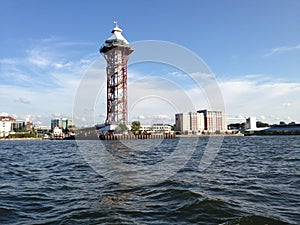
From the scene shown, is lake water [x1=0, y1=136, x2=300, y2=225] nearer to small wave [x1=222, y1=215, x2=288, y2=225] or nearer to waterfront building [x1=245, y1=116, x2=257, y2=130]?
small wave [x1=222, y1=215, x2=288, y2=225]

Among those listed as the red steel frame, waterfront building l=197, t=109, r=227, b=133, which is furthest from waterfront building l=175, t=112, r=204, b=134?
the red steel frame

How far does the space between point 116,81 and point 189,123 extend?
45.5m

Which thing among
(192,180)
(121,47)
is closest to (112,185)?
(192,180)

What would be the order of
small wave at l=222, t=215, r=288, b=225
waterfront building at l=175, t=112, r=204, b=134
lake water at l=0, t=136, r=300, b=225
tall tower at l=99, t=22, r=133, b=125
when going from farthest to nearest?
waterfront building at l=175, t=112, r=204, b=134, tall tower at l=99, t=22, r=133, b=125, lake water at l=0, t=136, r=300, b=225, small wave at l=222, t=215, r=288, b=225

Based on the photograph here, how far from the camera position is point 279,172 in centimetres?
1098

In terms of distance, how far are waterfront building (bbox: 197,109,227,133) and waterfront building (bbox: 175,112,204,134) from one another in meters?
2.13

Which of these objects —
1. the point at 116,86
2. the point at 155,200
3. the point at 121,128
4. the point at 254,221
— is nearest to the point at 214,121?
the point at 121,128

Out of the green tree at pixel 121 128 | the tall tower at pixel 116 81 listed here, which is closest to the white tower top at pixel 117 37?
the tall tower at pixel 116 81

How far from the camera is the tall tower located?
7775cm

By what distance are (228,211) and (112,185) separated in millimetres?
3920

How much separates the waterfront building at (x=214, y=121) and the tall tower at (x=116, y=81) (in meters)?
45.7

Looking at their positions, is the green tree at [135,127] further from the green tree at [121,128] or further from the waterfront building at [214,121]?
the waterfront building at [214,121]

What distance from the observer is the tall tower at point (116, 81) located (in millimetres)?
77750

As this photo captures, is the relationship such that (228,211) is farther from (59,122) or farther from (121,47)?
(59,122)
